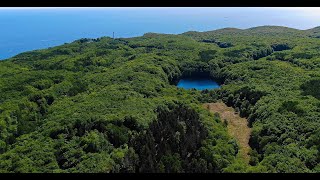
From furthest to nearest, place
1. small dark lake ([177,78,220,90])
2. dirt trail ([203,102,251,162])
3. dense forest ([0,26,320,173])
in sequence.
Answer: small dark lake ([177,78,220,90])
dirt trail ([203,102,251,162])
dense forest ([0,26,320,173])

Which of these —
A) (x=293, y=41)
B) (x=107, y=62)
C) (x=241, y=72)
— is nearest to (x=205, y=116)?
(x=241, y=72)

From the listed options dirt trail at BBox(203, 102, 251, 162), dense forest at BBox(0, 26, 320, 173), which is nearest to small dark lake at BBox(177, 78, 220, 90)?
dense forest at BBox(0, 26, 320, 173)

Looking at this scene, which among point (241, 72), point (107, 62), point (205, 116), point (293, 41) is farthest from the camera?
point (293, 41)

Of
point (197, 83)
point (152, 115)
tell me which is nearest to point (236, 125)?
point (152, 115)

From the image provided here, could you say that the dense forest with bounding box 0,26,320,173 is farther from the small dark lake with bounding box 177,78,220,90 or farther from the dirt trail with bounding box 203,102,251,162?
the small dark lake with bounding box 177,78,220,90

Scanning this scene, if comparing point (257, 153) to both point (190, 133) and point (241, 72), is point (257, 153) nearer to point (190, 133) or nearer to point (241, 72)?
point (190, 133)

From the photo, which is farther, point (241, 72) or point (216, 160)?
point (241, 72)
